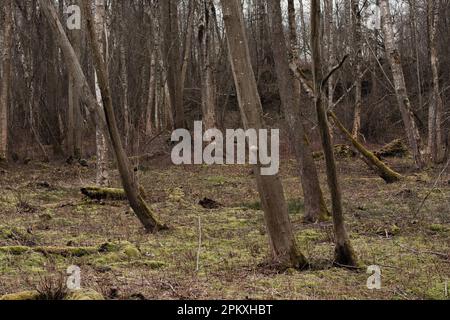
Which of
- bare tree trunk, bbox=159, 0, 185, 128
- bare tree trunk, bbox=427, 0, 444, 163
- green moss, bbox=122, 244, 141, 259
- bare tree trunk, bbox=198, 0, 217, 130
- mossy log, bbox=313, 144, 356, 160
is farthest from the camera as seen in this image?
bare tree trunk, bbox=159, 0, 185, 128

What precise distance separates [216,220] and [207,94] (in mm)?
13053

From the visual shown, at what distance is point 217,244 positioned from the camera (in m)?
7.61

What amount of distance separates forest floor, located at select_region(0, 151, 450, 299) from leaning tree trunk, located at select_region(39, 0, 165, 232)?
13.6 inches

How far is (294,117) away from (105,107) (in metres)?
2.86

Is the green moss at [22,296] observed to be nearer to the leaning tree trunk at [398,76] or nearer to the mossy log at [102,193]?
the mossy log at [102,193]

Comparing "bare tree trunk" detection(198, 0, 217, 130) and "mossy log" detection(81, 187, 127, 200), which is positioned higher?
"bare tree trunk" detection(198, 0, 217, 130)

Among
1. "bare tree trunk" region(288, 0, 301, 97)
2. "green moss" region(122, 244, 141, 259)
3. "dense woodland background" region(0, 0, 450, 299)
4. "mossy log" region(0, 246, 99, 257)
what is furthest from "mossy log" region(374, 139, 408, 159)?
"mossy log" region(0, 246, 99, 257)

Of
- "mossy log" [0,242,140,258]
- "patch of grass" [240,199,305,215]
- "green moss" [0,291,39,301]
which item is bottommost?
"mossy log" [0,242,140,258]

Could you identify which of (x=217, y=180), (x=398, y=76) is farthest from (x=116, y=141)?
(x=398, y=76)

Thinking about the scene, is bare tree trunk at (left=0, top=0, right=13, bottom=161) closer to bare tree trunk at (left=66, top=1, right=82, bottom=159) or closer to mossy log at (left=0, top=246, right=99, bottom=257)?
bare tree trunk at (left=66, top=1, right=82, bottom=159)

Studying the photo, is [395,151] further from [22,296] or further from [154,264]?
[22,296]

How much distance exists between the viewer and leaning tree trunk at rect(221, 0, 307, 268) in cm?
586
